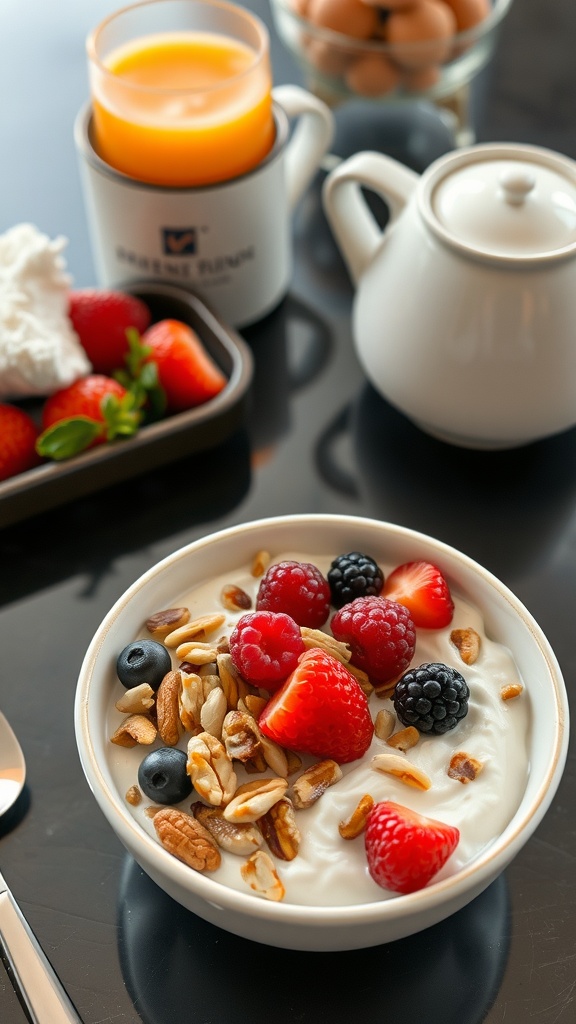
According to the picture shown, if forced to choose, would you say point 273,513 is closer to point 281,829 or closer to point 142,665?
point 142,665

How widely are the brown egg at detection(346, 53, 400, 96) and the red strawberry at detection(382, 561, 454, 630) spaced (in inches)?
28.7

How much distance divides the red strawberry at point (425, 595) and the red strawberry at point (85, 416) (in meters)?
0.34

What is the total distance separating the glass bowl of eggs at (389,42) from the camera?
130 cm

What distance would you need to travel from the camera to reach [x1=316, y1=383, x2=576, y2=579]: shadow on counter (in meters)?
1.09

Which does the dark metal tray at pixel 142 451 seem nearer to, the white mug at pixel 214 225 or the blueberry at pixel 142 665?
the white mug at pixel 214 225

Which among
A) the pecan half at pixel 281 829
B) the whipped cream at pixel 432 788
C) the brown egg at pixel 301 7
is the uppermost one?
the brown egg at pixel 301 7

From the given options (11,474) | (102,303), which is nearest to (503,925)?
(11,474)

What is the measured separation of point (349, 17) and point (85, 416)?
24.1 inches

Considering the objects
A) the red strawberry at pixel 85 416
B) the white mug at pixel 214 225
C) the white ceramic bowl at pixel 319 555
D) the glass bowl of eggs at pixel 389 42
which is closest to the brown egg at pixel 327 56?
the glass bowl of eggs at pixel 389 42

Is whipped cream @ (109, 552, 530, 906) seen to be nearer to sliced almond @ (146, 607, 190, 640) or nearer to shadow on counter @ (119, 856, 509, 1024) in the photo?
sliced almond @ (146, 607, 190, 640)

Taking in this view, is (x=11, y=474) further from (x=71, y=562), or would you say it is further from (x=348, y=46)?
(x=348, y=46)

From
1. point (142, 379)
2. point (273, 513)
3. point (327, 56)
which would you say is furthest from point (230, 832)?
point (327, 56)

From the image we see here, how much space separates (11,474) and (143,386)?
0.17m

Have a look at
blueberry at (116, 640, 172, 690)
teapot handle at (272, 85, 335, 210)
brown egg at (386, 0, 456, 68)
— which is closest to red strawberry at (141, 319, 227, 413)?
teapot handle at (272, 85, 335, 210)
